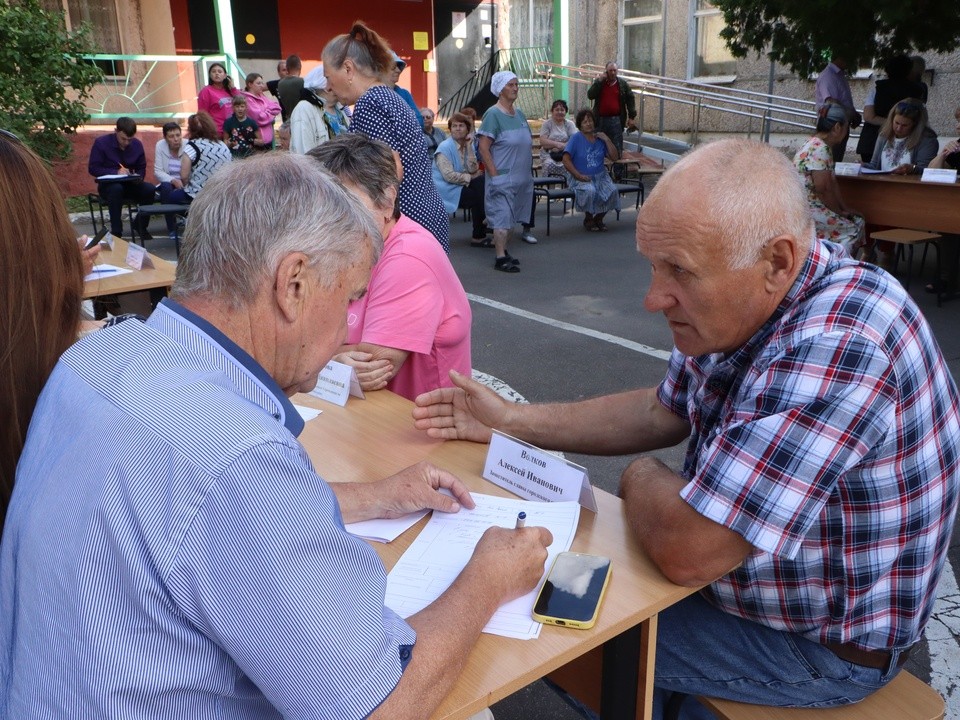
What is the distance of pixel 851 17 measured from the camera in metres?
6.14

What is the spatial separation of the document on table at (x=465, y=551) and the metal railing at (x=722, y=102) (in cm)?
1137

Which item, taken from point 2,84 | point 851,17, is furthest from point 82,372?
point 2,84

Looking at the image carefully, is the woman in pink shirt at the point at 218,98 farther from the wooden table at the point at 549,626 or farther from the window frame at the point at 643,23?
the wooden table at the point at 549,626

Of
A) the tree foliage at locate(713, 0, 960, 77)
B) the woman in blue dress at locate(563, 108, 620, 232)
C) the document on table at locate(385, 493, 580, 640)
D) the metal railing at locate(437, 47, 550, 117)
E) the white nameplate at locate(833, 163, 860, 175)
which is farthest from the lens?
the metal railing at locate(437, 47, 550, 117)

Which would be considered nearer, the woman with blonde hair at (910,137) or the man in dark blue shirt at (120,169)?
the woman with blonde hair at (910,137)

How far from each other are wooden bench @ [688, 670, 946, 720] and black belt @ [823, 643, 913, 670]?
3.7 inches

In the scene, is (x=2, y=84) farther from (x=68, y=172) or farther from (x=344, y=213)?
(x=344, y=213)

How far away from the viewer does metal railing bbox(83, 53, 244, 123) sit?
12281 millimetres

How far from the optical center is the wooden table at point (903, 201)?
6.26m

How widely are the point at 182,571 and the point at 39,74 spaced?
33.7 ft

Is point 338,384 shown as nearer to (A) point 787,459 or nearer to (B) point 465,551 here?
(B) point 465,551

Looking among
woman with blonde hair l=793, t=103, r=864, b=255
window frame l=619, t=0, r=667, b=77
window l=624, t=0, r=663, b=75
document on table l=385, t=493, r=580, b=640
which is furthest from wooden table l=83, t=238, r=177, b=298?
window l=624, t=0, r=663, b=75

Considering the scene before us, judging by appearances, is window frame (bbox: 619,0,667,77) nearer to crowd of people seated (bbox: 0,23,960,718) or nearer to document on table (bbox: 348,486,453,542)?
crowd of people seated (bbox: 0,23,960,718)

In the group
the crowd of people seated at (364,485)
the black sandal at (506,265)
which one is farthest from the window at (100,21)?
the crowd of people seated at (364,485)
